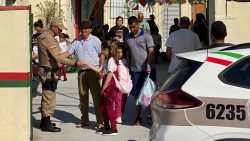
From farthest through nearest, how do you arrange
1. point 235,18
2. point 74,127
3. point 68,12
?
point 68,12 → point 235,18 → point 74,127

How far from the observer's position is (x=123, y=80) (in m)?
8.62

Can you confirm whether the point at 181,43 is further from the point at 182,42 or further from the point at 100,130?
the point at 100,130

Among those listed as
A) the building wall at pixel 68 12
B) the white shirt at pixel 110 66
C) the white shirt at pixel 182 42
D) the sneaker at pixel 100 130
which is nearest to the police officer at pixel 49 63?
the white shirt at pixel 110 66

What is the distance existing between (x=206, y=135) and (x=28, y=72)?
3.36 meters

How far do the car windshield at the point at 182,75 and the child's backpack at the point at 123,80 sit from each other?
3.17 meters

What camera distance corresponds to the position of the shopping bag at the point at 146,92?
28.1 ft

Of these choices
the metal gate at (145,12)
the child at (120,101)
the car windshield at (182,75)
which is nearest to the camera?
the car windshield at (182,75)

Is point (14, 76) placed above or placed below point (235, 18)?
below

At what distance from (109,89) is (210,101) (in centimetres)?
365

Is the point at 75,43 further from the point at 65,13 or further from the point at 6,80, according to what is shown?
the point at 65,13

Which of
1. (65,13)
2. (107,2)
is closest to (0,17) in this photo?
(65,13)

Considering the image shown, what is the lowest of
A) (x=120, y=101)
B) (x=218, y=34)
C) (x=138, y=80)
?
(x=120, y=101)

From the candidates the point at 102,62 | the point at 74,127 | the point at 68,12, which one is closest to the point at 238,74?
the point at 102,62

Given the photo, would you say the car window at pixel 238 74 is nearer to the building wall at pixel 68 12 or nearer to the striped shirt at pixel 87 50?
the striped shirt at pixel 87 50
